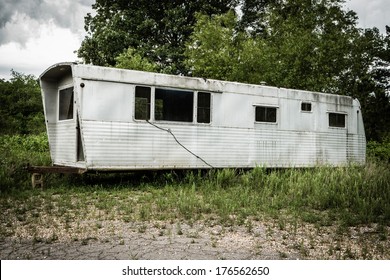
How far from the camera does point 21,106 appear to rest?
1000 inches

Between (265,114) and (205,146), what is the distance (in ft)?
6.97

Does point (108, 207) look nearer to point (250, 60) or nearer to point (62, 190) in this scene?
point (62, 190)

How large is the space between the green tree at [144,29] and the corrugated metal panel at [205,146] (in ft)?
33.2

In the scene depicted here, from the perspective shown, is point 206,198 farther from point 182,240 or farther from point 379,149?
point 379,149

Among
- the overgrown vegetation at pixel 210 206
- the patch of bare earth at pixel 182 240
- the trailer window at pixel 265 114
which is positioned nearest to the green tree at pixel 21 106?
the overgrown vegetation at pixel 210 206

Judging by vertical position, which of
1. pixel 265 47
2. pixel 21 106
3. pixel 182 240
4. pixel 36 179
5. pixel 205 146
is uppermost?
pixel 265 47

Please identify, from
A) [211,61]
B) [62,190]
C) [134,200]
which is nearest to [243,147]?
[134,200]

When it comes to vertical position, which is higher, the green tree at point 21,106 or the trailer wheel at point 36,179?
the green tree at point 21,106

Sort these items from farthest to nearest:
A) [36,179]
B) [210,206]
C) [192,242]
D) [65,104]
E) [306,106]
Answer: [306,106]
[65,104]
[36,179]
[210,206]
[192,242]

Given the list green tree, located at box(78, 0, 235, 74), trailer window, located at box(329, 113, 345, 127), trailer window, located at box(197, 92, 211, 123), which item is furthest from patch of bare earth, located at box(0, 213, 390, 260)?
green tree, located at box(78, 0, 235, 74)

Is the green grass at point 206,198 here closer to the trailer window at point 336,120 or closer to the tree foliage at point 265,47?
the trailer window at point 336,120

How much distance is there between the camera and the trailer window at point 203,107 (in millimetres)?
9389

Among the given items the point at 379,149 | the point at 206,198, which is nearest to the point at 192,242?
the point at 206,198

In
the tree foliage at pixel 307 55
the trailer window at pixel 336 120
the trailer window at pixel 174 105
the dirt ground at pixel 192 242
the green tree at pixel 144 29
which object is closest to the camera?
the dirt ground at pixel 192 242
